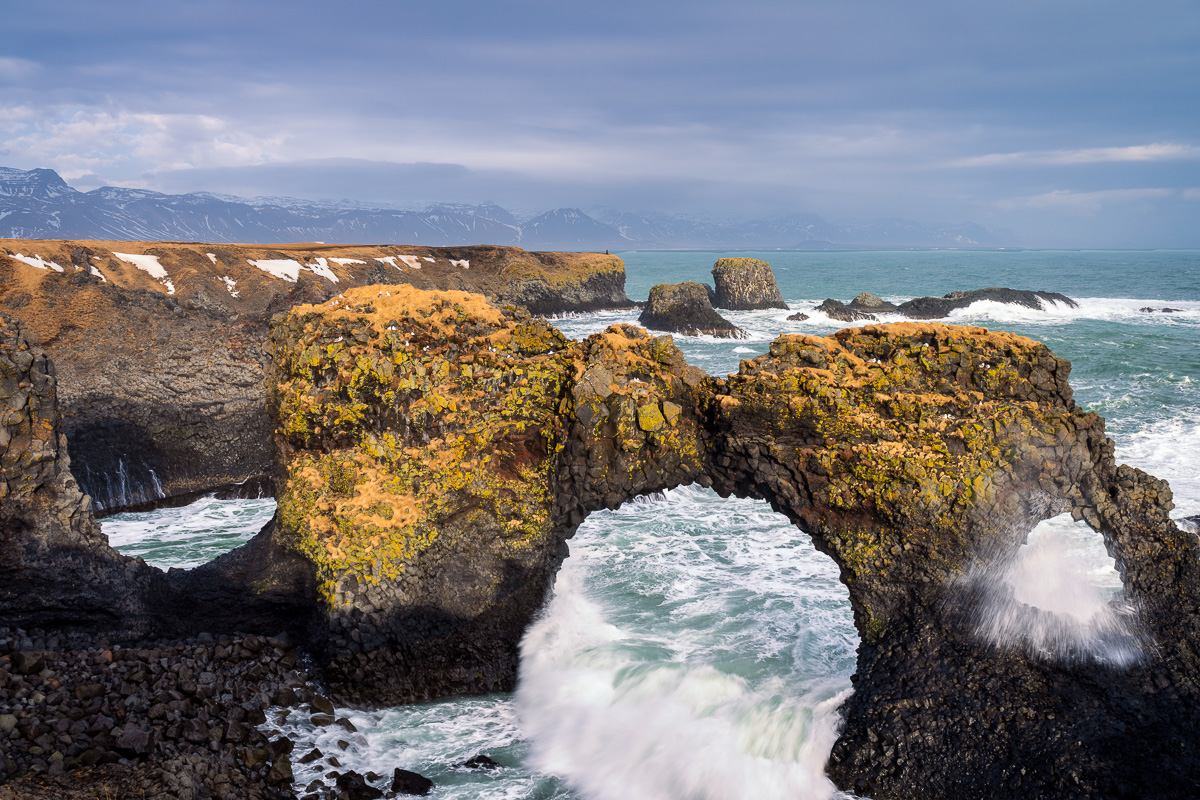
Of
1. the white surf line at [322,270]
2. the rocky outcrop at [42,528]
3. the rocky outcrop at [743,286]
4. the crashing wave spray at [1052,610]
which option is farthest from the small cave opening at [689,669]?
the rocky outcrop at [743,286]

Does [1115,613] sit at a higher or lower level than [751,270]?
lower

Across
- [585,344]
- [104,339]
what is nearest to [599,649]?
[585,344]

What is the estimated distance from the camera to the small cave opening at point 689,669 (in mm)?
11062

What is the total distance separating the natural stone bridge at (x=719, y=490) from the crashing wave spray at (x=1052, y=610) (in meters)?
0.17

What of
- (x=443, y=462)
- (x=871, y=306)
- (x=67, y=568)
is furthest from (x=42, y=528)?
(x=871, y=306)

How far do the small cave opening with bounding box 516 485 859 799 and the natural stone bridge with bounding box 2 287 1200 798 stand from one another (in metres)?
0.95

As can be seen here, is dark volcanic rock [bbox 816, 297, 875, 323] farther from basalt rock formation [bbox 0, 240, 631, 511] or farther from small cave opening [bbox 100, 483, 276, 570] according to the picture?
small cave opening [bbox 100, 483, 276, 570]

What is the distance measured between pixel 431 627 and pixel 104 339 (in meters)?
19.2

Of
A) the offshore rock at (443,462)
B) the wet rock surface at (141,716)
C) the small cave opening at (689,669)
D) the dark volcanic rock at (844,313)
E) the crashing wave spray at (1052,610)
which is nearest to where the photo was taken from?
Answer: the wet rock surface at (141,716)

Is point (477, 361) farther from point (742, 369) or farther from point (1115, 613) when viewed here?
point (1115, 613)

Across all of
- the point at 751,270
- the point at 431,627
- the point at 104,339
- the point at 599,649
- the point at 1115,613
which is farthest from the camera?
the point at 751,270

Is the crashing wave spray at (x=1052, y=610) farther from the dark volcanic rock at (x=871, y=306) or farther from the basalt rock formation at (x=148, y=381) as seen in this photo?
the dark volcanic rock at (x=871, y=306)

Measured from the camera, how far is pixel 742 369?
42.7 feet

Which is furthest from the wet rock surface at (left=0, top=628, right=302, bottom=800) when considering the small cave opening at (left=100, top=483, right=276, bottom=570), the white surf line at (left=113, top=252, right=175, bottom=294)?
the white surf line at (left=113, top=252, right=175, bottom=294)
